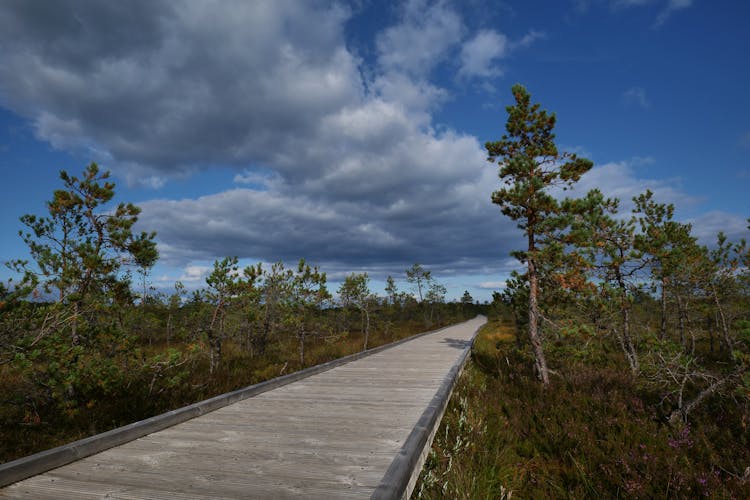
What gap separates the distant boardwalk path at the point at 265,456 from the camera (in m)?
2.76

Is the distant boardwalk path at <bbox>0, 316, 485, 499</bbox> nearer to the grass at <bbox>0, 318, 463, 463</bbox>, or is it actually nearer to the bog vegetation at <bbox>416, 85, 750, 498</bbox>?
the bog vegetation at <bbox>416, 85, 750, 498</bbox>

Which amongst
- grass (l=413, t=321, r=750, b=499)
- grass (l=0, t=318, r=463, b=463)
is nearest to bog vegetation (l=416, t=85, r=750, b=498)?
grass (l=413, t=321, r=750, b=499)

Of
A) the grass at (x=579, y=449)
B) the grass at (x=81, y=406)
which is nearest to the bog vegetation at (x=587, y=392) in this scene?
the grass at (x=579, y=449)

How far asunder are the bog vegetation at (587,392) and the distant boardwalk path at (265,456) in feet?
3.07

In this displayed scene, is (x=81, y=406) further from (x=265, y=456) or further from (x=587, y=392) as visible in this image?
(x=587, y=392)

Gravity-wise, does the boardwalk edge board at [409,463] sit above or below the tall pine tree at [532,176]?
below

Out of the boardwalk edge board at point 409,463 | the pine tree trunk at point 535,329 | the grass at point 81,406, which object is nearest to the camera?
the boardwalk edge board at point 409,463

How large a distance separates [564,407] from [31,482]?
29.5 ft

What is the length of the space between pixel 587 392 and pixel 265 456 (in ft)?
29.5

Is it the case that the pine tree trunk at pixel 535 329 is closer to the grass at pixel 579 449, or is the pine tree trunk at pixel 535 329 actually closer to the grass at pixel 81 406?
the grass at pixel 579 449

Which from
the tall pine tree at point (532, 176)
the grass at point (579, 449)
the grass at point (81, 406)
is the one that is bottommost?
the grass at point (579, 449)

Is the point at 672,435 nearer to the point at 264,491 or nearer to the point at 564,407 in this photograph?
the point at 564,407

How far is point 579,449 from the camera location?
5840mm

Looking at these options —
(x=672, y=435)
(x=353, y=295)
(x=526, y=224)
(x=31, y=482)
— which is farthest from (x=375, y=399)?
(x=353, y=295)
